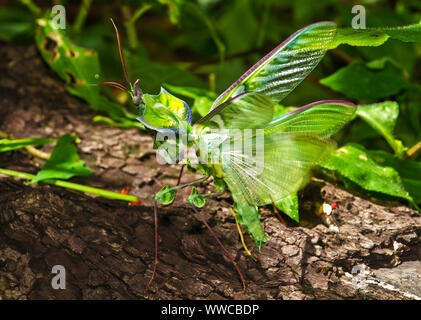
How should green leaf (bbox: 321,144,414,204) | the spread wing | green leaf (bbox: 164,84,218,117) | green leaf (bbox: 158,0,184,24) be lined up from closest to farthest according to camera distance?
1. the spread wing
2. green leaf (bbox: 321,144,414,204)
3. green leaf (bbox: 164,84,218,117)
4. green leaf (bbox: 158,0,184,24)

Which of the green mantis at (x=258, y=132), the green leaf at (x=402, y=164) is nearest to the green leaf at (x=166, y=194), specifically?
the green mantis at (x=258, y=132)

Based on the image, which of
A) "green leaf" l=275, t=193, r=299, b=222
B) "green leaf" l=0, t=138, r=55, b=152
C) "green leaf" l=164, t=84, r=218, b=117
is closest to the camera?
"green leaf" l=275, t=193, r=299, b=222

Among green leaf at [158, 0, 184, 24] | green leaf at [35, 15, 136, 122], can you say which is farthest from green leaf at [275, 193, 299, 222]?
green leaf at [158, 0, 184, 24]

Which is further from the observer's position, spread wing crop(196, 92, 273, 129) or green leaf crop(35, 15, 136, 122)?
green leaf crop(35, 15, 136, 122)

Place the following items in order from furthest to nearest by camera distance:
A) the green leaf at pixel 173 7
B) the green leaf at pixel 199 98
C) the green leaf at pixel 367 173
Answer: the green leaf at pixel 173 7
the green leaf at pixel 199 98
the green leaf at pixel 367 173

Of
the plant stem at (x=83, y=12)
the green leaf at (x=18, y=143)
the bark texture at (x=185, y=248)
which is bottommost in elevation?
the bark texture at (x=185, y=248)

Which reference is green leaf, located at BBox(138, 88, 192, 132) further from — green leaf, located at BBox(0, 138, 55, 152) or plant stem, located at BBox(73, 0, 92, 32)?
plant stem, located at BBox(73, 0, 92, 32)

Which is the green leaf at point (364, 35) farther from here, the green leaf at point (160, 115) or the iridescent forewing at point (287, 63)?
the green leaf at point (160, 115)
